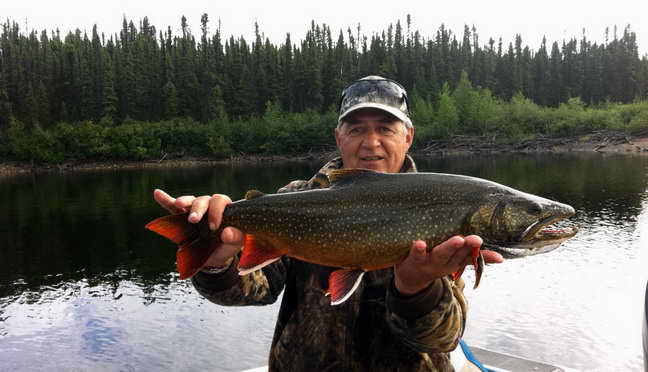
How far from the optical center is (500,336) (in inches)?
566

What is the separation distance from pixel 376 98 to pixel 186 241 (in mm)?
1882

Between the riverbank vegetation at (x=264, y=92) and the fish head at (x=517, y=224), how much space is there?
87.4 m

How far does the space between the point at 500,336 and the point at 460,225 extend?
39.4 ft

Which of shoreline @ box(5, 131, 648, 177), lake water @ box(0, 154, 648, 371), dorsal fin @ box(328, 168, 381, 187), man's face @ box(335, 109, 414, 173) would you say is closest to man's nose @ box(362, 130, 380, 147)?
man's face @ box(335, 109, 414, 173)

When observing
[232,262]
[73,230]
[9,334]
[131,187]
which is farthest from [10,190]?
[232,262]

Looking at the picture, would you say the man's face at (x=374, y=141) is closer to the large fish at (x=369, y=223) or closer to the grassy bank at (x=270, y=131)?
the large fish at (x=369, y=223)

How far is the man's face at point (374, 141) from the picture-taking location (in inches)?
176

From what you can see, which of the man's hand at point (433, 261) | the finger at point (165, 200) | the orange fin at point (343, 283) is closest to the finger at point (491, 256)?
the man's hand at point (433, 261)

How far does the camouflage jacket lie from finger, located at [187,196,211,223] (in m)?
0.58

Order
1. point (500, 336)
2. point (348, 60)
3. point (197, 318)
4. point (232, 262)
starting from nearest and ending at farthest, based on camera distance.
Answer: point (232, 262)
point (500, 336)
point (197, 318)
point (348, 60)

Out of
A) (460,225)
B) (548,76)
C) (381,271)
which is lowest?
(381,271)

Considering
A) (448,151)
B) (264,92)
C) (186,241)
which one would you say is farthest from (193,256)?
(264,92)

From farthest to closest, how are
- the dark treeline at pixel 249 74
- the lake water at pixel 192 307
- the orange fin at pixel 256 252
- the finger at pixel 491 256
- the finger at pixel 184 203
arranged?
the dark treeline at pixel 249 74, the lake water at pixel 192 307, the orange fin at pixel 256 252, the finger at pixel 184 203, the finger at pixel 491 256

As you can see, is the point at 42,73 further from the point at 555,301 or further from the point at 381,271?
the point at 381,271
